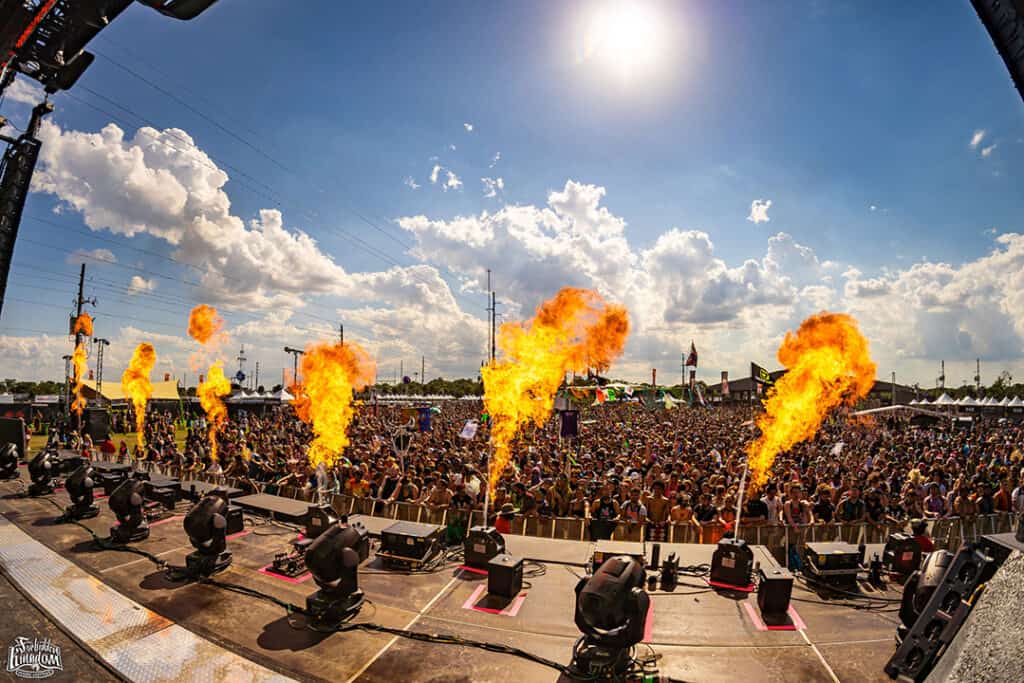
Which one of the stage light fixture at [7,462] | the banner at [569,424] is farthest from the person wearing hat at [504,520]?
the stage light fixture at [7,462]

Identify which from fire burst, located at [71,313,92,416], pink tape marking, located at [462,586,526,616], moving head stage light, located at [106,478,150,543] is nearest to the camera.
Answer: pink tape marking, located at [462,586,526,616]

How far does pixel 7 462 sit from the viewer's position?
1988cm

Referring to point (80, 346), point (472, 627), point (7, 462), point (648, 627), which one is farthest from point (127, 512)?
point (80, 346)

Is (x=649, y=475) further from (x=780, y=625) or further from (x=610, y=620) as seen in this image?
(x=610, y=620)

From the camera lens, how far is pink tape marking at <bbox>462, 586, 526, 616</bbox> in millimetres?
9062

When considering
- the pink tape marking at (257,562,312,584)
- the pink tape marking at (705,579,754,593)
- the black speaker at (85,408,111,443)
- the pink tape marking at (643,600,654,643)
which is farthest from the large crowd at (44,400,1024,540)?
the pink tape marking at (257,562,312,584)

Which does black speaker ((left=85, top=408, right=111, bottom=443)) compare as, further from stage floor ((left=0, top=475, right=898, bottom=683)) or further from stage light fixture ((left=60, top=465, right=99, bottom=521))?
stage floor ((left=0, top=475, right=898, bottom=683))

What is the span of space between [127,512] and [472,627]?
31.3 ft

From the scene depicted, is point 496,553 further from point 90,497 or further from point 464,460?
point 90,497

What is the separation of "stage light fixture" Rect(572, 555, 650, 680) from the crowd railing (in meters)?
5.56

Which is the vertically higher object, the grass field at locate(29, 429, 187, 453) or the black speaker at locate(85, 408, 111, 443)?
the black speaker at locate(85, 408, 111, 443)

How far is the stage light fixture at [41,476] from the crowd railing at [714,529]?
12.9 metres

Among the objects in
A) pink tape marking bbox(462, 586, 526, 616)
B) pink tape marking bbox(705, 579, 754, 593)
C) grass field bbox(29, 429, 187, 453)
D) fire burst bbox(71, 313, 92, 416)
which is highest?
fire burst bbox(71, 313, 92, 416)

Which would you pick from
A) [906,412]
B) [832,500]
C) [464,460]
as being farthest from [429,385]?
[832,500]
